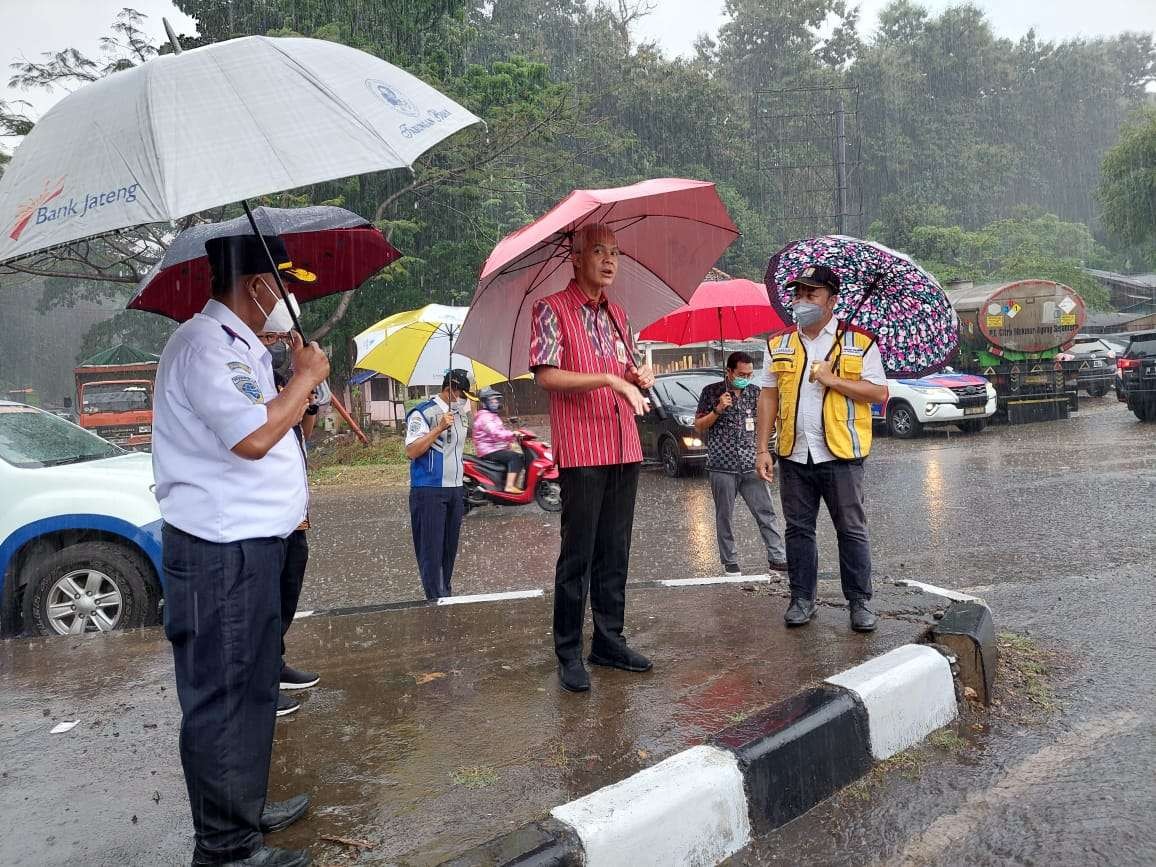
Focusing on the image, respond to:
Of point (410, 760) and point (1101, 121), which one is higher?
point (1101, 121)

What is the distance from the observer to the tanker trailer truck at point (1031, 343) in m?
19.6

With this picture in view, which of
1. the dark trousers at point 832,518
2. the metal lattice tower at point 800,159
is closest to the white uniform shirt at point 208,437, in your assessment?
the dark trousers at point 832,518

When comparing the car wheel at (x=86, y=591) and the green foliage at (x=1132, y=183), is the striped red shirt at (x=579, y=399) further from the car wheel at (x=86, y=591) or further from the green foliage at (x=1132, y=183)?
the green foliage at (x=1132, y=183)

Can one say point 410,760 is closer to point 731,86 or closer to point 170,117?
point 170,117

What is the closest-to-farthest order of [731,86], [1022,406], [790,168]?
1. [1022,406]
2. [790,168]
3. [731,86]

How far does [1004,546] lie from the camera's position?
741cm

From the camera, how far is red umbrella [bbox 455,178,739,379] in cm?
397

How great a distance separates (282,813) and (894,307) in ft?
12.6

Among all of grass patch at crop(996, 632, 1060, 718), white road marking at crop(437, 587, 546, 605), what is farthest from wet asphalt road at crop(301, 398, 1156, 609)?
grass patch at crop(996, 632, 1060, 718)

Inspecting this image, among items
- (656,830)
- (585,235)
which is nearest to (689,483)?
(585,235)

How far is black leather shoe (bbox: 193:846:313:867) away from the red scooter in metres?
9.12

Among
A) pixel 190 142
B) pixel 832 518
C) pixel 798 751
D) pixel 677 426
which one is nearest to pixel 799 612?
pixel 832 518

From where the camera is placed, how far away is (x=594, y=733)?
3455mm

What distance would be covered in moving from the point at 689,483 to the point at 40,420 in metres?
8.87
